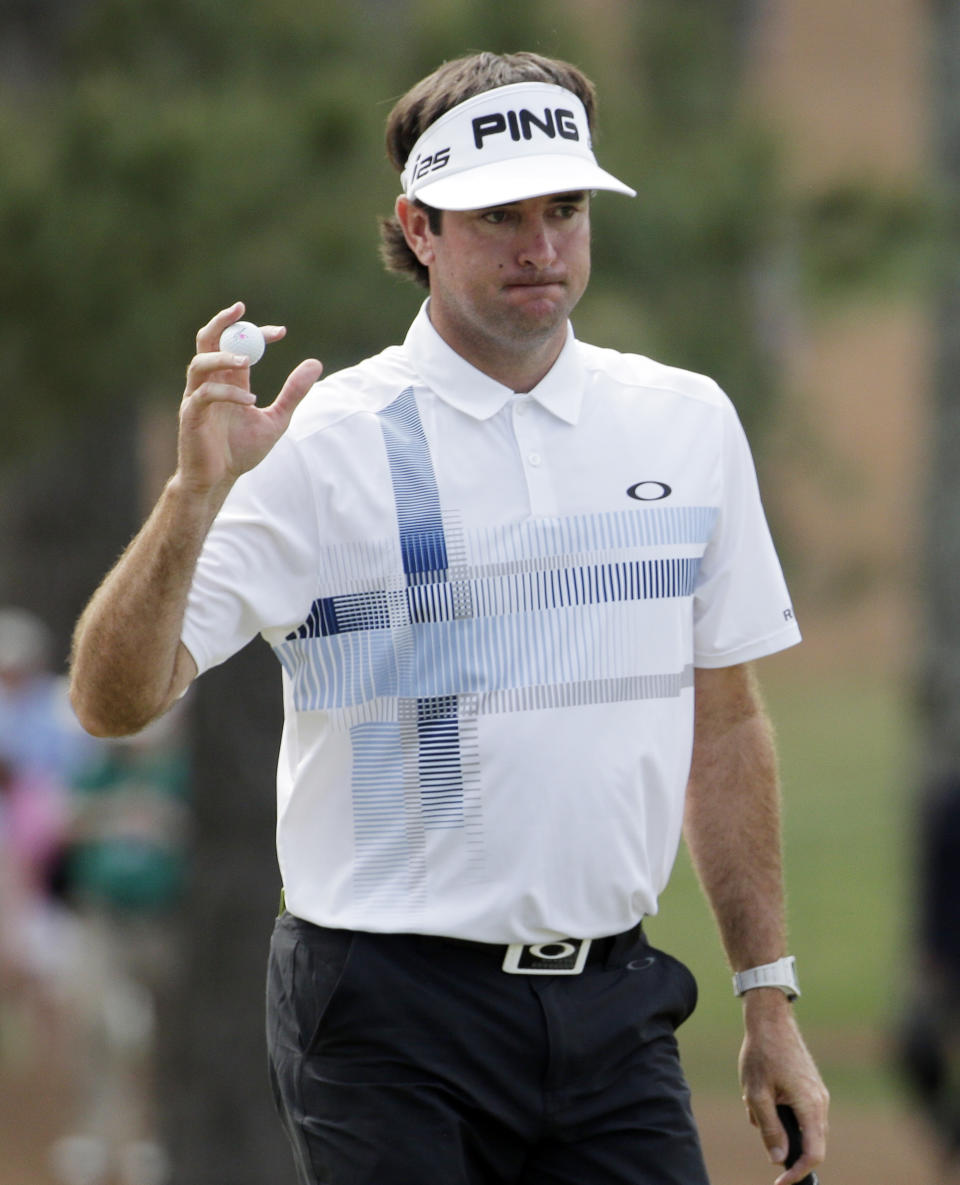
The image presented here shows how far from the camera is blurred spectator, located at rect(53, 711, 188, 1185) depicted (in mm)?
9719

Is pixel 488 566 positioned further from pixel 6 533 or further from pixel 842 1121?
pixel 6 533

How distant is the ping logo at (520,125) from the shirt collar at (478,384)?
1.01 feet

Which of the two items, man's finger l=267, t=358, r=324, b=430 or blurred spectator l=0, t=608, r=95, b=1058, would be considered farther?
blurred spectator l=0, t=608, r=95, b=1058

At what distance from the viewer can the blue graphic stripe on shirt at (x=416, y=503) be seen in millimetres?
3074

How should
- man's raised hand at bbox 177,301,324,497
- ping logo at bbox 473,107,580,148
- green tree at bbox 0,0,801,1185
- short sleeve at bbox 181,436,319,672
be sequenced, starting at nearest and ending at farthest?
man's raised hand at bbox 177,301,324,497 → short sleeve at bbox 181,436,319,672 → ping logo at bbox 473,107,580,148 → green tree at bbox 0,0,801,1185

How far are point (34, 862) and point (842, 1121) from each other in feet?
15.0

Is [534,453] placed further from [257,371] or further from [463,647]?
[257,371]

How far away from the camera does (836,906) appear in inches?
691

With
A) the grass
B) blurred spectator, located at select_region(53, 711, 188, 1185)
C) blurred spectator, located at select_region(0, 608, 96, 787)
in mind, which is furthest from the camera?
the grass

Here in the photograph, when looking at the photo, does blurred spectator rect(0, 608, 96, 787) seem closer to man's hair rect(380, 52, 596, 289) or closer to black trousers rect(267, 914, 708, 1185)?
man's hair rect(380, 52, 596, 289)

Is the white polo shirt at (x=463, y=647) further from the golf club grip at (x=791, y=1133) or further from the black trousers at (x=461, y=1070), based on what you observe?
the golf club grip at (x=791, y=1133)

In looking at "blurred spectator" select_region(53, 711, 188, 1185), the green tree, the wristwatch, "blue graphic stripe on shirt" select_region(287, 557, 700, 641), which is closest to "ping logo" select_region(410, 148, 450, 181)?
"blue graphic stripe on shirt" select_region(287, 557, 700, 641)

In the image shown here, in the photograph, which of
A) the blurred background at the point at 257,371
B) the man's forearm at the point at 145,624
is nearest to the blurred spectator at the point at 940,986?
the blurred background at the point at 257,371

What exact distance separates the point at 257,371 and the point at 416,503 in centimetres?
365
